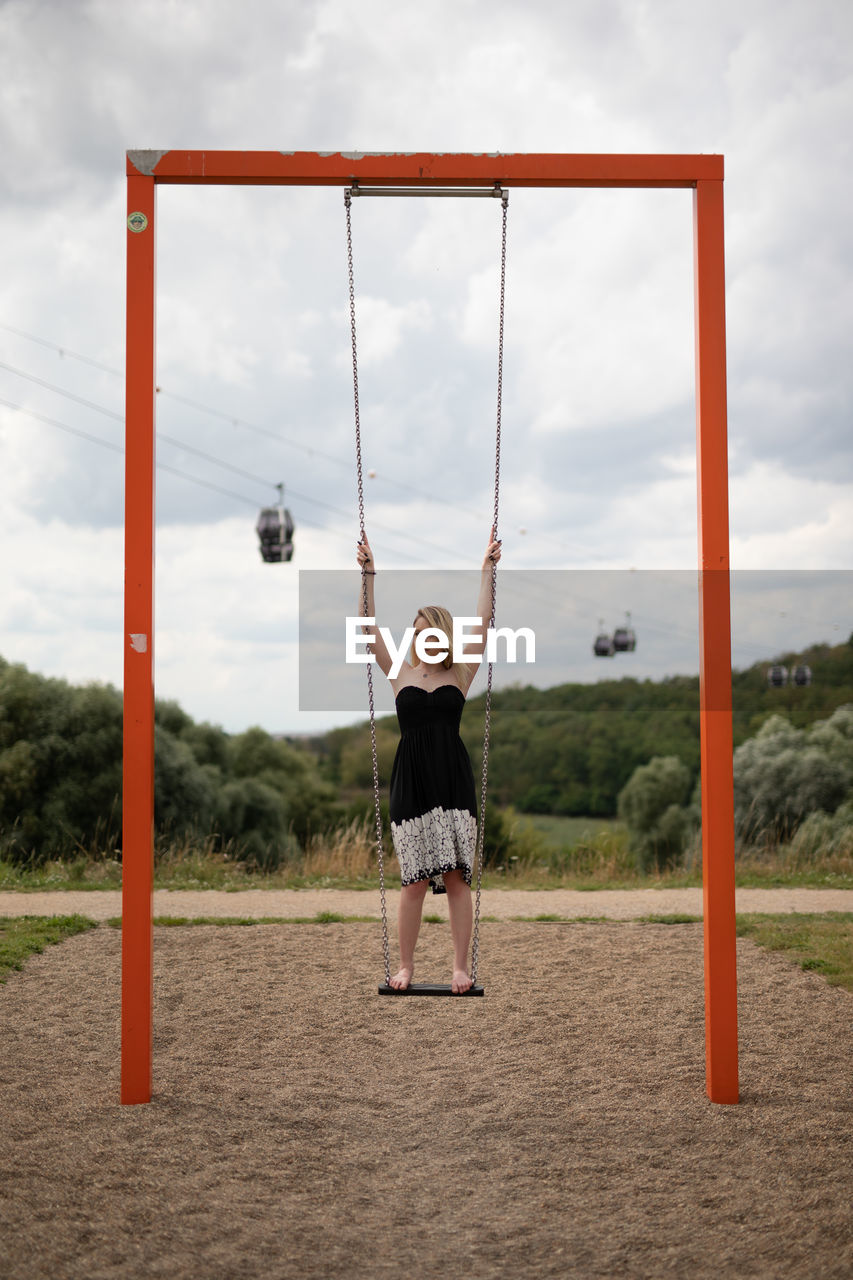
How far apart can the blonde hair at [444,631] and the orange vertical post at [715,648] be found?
102 centimetres

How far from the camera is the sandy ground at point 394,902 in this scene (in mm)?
8008

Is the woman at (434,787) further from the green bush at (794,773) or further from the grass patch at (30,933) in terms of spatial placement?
the green bush at (794,773)

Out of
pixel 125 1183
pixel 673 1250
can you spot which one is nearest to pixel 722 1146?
pixel 673 1250

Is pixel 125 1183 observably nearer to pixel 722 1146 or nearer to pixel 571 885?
pixel 722 1146

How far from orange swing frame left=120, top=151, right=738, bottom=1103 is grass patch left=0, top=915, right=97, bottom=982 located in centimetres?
246

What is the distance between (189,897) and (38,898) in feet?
4.02

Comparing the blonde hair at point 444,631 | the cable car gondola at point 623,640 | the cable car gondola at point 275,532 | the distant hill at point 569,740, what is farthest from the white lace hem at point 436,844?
the distant hill at point 569,740

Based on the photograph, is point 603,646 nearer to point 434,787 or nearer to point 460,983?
point 434,787

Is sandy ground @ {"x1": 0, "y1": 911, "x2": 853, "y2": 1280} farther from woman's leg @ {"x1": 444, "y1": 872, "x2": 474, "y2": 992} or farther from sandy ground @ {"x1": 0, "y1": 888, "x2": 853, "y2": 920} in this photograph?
sandy ground @ {"x1": 0, "y1": 888, "x2": 853, "y2": 920}

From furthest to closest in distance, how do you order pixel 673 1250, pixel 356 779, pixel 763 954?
pixel 356 779 < pixel 763 954 < pixel 673 1250

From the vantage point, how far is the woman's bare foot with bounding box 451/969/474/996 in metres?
4.08

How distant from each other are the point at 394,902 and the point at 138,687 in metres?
4.96

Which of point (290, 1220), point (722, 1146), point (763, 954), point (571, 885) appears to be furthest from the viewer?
point (571, 885)

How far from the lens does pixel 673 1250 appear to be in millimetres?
2809
